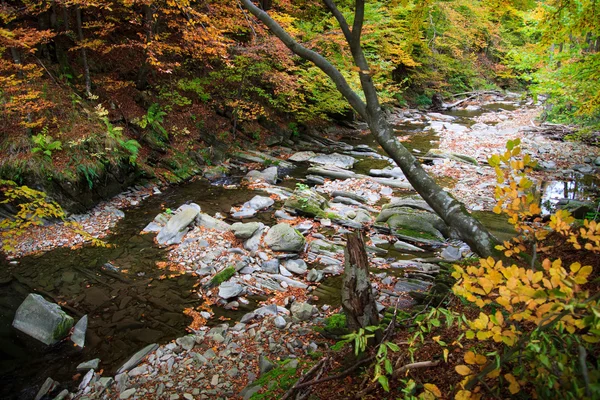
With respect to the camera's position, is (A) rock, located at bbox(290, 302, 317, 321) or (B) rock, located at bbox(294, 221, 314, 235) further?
(B) rock, located at bbox(294, 221, 314, 235)

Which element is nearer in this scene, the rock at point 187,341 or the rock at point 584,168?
the rock at point 187,341

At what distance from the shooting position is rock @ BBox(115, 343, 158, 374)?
13.6ft

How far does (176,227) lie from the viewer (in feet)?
25.0

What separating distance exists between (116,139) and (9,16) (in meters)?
3.41

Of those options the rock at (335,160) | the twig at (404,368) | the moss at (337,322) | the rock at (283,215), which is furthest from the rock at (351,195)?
the twig at (404,368)

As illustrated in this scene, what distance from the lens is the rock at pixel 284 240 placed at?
6879 mm

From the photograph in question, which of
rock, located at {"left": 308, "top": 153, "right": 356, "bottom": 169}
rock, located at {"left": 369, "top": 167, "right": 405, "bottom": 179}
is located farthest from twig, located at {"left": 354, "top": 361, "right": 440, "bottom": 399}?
rock, located at {"left": 308, "top": 153, "right": 356, "bottom": 169}

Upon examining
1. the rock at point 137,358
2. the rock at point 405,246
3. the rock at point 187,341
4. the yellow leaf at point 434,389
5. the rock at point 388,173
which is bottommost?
the rock at point 137,358

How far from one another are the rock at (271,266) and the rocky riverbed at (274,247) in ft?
0.08

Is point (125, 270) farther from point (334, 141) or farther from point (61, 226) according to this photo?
point (334, 141)

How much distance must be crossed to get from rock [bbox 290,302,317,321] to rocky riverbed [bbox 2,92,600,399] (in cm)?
2

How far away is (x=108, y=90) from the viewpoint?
11.0 m

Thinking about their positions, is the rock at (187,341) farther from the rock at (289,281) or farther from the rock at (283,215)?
the rock at (283,215)

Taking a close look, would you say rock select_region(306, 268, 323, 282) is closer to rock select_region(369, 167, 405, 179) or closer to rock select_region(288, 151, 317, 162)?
rock select_region(369, 167, 405, 179)
